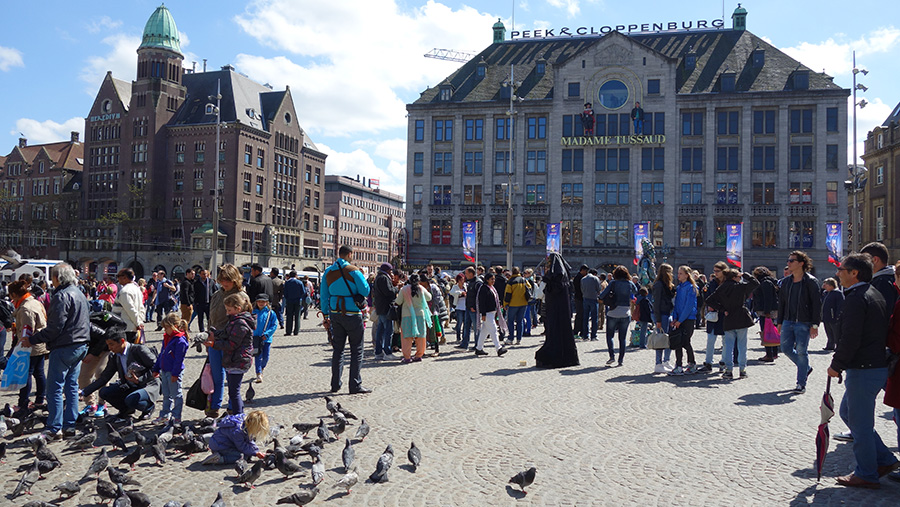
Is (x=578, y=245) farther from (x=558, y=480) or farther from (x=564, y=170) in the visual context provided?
(x=558, y=480)

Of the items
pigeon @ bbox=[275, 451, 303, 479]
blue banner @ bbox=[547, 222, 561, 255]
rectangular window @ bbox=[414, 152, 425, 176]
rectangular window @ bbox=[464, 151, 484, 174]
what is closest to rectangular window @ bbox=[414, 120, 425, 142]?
rectangular window @ bbox=[414, 152, 425, 176]

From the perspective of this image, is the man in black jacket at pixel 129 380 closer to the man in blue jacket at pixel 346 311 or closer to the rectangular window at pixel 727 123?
the man in blue jacket at pixel 346 311

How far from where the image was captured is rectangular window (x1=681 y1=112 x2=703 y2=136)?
58531 millimetres

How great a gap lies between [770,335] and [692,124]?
154 feet

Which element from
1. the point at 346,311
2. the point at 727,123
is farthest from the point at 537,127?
the point at 346,311

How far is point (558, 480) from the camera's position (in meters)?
Answer: 6.51

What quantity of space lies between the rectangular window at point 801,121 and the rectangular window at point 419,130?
30.2 meters

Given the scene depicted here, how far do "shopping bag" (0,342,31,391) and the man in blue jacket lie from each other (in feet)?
13.4

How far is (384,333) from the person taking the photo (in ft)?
52.3

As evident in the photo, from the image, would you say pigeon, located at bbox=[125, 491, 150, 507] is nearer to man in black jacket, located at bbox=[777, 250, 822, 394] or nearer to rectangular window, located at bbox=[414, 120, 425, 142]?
man in black jacket, located at bbox=[777, 250, 822, 394]

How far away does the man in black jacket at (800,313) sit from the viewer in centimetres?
1103

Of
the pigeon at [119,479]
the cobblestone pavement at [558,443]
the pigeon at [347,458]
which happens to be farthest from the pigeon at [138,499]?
the pigeon at [347,458]

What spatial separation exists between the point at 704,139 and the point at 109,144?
220 ft

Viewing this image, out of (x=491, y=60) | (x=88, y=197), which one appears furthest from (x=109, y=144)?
(x=491, y=60)
